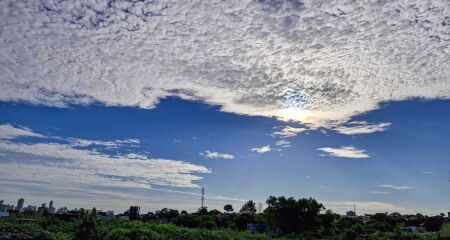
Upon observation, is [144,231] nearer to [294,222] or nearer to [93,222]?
[93,222]

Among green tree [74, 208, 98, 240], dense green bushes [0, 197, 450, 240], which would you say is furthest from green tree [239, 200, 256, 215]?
green tree [74, 208, 98, 240]

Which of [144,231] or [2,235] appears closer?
[2,235]

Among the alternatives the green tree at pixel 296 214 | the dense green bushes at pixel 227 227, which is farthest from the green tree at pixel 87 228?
the green tree at pixel 296 214

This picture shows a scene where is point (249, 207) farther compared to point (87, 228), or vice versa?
point (249, 207)

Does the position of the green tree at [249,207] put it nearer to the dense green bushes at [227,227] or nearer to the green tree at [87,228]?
the dense green bushes at [227,227]

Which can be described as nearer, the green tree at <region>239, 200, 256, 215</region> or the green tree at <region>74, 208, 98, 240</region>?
the green tree at <region>74, 208, 98, 240</region>

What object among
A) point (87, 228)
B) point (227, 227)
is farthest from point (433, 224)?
point (87, 228)

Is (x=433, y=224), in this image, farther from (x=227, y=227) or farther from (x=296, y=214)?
(x=227, y=227)

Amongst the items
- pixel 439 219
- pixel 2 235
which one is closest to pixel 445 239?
pixel 2 235

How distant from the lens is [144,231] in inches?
1025

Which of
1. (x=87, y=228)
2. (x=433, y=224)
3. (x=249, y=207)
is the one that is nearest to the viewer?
(x=87, y=228)

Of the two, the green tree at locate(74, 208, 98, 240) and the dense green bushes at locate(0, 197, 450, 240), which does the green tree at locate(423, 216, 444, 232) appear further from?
the green tree at locate(74, 208, 98, 240)

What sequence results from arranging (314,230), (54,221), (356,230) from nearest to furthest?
(54,221), (356,230), (314,230)

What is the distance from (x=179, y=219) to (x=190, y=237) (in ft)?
65.2
